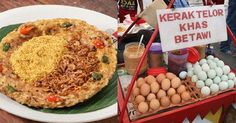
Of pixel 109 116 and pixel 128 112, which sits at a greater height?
pixel 128 112

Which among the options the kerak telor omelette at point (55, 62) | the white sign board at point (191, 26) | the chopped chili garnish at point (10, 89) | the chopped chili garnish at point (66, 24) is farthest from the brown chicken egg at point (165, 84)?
the chopped chili garnish at point (66, 24)

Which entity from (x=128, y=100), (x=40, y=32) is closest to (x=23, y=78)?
(x=40, y=32)

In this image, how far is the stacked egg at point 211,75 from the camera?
678 millimetres

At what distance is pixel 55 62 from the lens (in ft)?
3.80

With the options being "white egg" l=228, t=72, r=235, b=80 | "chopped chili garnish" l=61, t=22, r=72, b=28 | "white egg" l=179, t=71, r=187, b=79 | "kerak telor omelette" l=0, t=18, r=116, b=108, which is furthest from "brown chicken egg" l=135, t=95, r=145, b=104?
"chopped chili garnish" l=61, t=22, r=72, b=28

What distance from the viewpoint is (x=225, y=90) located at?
2.24 ft

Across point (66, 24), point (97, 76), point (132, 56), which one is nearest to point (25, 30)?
point (66, 24)

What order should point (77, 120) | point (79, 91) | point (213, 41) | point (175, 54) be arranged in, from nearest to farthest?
point (213, 41) < point (175, 54) < point (77, 120) < point (79, 91)

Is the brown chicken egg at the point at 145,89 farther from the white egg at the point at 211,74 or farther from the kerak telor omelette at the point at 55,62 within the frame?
the kerak telor omelette at the point at 55,62

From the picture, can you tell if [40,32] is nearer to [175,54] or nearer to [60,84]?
[60,84]

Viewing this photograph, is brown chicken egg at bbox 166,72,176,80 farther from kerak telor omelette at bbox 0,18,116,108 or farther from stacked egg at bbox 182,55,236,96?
kerak telor omelette at bbox 0,18,116,108

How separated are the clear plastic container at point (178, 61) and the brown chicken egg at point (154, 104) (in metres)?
0.10

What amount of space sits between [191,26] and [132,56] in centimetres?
17

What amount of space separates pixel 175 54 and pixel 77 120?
34 centimetres
